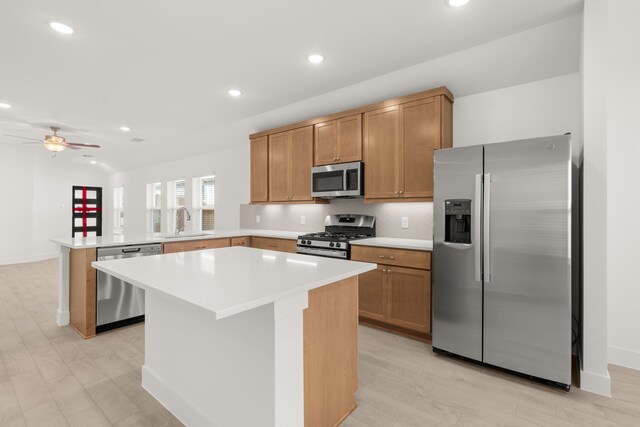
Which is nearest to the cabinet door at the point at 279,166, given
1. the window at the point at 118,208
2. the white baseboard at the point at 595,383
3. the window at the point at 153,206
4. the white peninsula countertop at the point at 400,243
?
the white peninsula countertop at the point at 400,243

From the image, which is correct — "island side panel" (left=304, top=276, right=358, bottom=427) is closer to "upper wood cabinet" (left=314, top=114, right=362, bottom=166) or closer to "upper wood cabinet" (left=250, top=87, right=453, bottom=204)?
"upper wood cabinet" (left=250, top=87, right=453, bottom=204)

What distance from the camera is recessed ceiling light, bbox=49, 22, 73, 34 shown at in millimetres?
2365

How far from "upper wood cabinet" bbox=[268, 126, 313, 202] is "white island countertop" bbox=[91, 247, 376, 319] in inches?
82.9

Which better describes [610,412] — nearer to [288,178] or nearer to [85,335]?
[288,178]

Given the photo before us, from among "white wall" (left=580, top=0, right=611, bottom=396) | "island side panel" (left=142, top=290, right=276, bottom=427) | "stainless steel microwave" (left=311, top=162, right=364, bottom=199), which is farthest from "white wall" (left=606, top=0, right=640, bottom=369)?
"island side panel" (left=142, top=290, right=276, bottom=427)

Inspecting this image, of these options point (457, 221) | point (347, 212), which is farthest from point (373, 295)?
point (347, 212)

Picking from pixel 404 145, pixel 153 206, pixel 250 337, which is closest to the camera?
pixel 250 337

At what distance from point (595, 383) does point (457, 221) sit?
140cm

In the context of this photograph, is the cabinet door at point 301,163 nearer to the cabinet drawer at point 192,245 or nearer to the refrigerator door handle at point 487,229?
the cabinet drawer at point 192,245

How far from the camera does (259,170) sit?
4770 millimetres

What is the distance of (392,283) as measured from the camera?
305 cm

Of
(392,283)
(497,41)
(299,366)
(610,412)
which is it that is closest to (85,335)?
(299,366)

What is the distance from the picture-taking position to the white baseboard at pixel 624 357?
244 cm

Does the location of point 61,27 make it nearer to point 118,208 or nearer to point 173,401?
point 173,401
